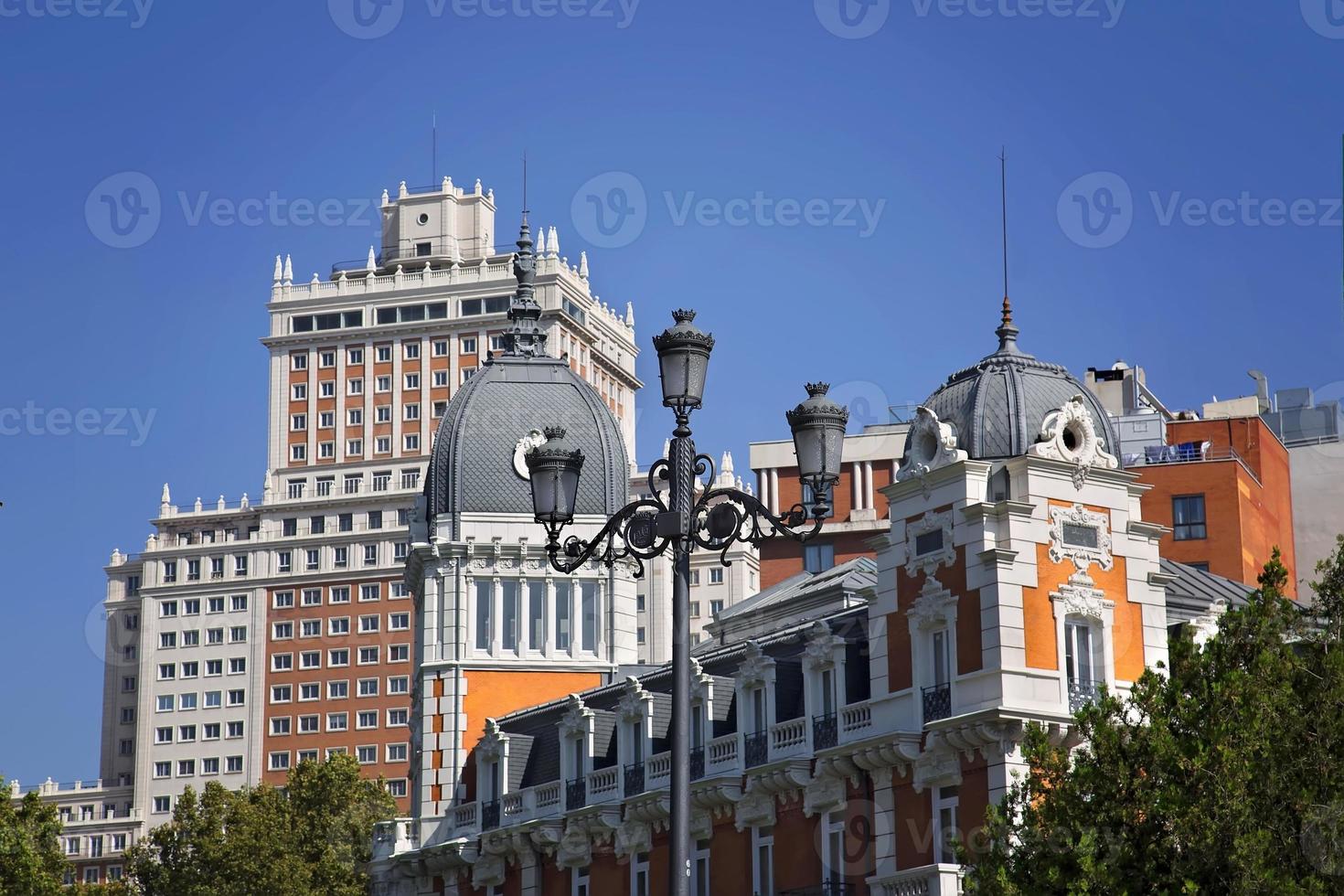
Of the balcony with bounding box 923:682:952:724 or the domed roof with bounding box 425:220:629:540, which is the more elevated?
the domed roof with bounding box 425:220:629:540

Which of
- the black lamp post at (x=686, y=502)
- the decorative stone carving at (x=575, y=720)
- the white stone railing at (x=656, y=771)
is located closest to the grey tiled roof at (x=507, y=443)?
the decorative stone carving at (x=575, y=720)

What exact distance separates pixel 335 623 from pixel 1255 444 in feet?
274

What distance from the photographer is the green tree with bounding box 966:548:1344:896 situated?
112 feet

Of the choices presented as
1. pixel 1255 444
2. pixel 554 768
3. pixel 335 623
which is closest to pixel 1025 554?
pixel 554 768

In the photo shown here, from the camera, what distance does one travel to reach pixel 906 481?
4922 centimetres

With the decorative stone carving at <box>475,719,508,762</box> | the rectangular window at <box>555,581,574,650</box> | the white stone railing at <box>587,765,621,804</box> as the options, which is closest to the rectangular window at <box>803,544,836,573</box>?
the rectangular window at <box>555,581,574,650</box>

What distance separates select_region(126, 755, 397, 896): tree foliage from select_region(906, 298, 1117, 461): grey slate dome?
39.5m

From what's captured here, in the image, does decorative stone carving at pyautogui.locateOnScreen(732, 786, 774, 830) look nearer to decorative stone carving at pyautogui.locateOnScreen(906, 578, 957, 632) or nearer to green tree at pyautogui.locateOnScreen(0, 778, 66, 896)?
decorative stone carving at pyautogui.locateOnScreen(906, 578, 957, 632)

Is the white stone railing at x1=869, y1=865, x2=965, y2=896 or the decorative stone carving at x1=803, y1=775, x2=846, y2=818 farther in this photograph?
the decorative stone carving at x1=803, y1=775, x2=846, y2=818

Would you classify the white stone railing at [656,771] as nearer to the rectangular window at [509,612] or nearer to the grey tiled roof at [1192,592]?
the rectangular window at [509,612]

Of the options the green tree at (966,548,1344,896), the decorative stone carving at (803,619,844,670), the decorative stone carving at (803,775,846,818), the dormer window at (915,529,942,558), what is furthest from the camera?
the decorative stone carving at (803,619,844,670)

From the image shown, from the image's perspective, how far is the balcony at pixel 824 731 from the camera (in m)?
50.7

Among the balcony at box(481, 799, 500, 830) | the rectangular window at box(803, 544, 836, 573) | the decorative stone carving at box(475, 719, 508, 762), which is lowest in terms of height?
the balcony at box(481, 799, 500, 830)

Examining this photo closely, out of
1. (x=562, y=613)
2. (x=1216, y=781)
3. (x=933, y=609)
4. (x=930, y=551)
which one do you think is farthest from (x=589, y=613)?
(x=1216, y=781)
